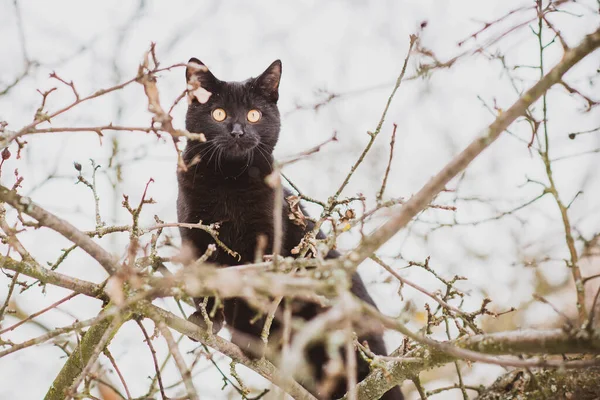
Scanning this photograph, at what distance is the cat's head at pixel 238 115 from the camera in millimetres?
3703

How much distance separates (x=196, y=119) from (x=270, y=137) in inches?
23.6

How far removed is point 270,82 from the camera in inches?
168

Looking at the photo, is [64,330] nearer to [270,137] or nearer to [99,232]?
[99,232]

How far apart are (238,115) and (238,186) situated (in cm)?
57

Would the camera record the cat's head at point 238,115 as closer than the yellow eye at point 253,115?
Yes

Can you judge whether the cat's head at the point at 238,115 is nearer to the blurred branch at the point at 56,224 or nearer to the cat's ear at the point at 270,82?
the cat's ear at the point at 270,82

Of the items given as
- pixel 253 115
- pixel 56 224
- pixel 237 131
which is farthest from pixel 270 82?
pixel 56 224

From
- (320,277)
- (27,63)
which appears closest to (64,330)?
(320,277)

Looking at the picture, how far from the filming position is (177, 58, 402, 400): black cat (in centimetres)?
351

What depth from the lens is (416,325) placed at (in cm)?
539

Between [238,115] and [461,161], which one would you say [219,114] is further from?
[461,161]

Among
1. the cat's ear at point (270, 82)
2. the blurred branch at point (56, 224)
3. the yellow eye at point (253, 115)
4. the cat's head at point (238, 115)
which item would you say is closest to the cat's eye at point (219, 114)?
the cat's head at point (238, 115)

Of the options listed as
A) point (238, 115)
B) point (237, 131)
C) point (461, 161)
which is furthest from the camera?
point (238, 115)

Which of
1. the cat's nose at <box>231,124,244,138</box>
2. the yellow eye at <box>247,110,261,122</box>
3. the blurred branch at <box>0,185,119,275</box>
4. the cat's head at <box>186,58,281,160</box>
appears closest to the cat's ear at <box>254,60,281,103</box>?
the cat's head at <box>186,58,281,160</box>
